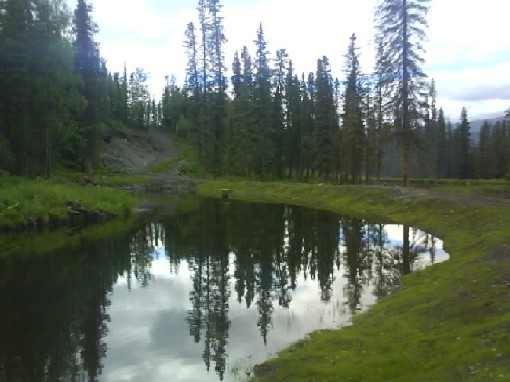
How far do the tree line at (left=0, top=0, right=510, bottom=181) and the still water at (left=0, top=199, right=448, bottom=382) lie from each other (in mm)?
17959

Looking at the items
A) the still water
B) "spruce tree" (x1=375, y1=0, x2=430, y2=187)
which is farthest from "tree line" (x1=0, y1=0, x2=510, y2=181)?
the still water

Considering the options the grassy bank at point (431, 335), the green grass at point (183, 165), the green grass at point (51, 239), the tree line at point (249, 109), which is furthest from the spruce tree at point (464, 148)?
the grassy bank at point (431, 335)

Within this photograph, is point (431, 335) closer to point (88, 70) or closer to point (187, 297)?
point (187, 297)

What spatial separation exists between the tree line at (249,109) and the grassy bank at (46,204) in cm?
1004

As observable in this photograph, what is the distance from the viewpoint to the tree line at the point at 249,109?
41.4 meters

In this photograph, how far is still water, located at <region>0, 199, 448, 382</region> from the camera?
1125cm

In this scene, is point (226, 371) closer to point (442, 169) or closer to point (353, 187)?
point (353, 187)

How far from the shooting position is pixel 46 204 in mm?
33281

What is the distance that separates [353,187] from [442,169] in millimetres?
74316

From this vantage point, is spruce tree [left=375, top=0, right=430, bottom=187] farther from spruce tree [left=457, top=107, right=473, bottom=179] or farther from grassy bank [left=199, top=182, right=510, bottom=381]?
spruce tree [left=457, top=107, right=473, bottom=179]

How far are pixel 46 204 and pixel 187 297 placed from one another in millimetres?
21046

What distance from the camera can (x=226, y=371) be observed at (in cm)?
1051

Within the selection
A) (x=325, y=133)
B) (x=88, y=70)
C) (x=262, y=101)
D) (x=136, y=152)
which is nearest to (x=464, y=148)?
(x=325, y=133)

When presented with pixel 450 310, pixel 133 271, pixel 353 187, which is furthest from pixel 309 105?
pixel 450 310
